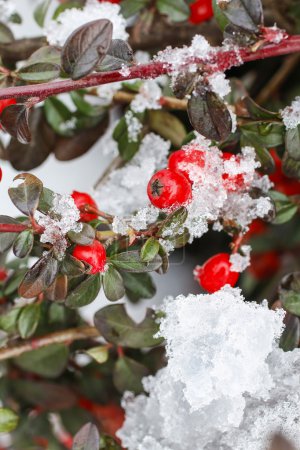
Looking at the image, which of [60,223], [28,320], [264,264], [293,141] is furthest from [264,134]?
[264,264]

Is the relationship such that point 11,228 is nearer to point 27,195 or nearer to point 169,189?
point 27,195

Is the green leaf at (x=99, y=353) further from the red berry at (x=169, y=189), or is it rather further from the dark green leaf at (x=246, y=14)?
the dark green leaf at (x=246, y=14)

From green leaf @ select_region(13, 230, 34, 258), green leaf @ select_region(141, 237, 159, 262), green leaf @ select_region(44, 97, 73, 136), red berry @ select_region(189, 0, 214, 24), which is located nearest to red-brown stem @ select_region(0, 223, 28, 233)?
green leaf @ select_region(13, 230, 34, 258)

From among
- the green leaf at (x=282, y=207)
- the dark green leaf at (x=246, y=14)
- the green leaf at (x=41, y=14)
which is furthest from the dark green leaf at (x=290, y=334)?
the green leaf at (x=41, y=14)

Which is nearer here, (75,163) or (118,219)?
(118,219)

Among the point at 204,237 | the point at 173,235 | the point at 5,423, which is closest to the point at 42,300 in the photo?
the point at 5,423

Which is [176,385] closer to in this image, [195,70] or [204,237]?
[195,70]
